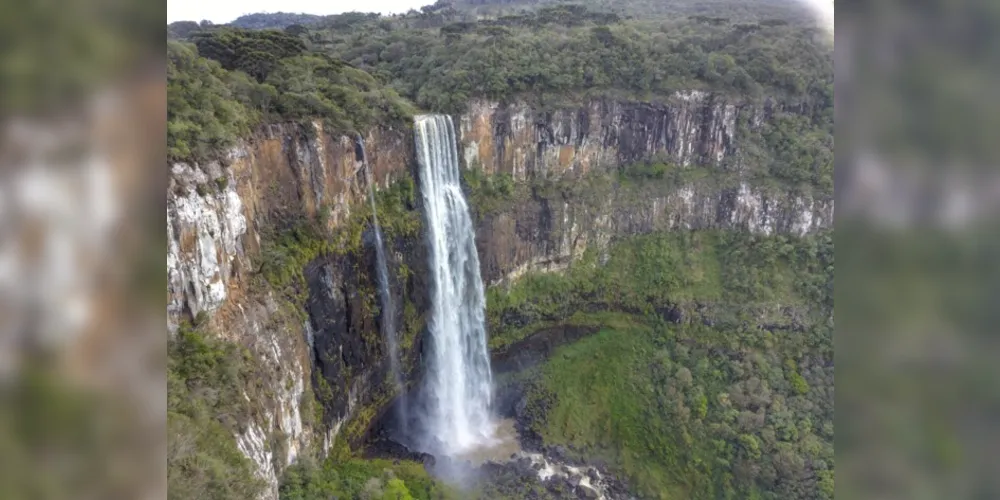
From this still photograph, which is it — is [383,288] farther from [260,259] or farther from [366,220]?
[260,259]

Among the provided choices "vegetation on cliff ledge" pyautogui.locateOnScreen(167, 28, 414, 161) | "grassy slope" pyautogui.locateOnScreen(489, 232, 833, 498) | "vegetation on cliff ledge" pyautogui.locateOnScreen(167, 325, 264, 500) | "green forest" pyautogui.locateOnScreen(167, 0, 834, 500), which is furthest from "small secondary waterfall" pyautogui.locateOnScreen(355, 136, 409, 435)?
"vegetation on cliff ledge" pyautogui.locateOnScreen(167, 325, 264, 500)

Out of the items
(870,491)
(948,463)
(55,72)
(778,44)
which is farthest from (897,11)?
(778,44)

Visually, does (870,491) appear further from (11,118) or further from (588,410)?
(588,410)

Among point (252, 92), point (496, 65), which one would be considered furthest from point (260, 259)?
point (496, 65)

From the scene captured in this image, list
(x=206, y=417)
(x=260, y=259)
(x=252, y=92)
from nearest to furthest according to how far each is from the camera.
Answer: (x=206, y=417), (x=260, y=259), (x=252, y=92)

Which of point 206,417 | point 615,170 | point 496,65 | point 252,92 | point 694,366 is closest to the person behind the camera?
point 206,417

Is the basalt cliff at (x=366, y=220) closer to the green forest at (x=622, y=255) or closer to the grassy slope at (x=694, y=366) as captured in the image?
the green forest at (x=622, y=255)
